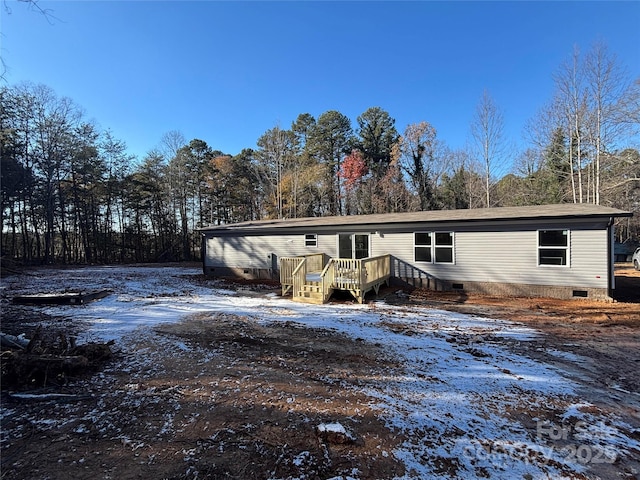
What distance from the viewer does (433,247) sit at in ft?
34.5

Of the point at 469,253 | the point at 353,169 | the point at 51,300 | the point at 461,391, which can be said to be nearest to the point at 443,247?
the point at 469,253

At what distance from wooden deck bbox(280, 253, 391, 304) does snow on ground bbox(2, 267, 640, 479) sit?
3.88ft

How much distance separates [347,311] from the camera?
7.59 m

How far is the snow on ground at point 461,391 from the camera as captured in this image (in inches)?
94.7

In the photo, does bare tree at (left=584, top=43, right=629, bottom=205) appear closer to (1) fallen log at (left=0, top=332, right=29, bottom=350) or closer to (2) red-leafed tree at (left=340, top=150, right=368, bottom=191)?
(2) red-leafed tree at (left=340, top=150, right=368, bottom=191)

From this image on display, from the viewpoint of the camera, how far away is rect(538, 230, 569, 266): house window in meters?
8.79

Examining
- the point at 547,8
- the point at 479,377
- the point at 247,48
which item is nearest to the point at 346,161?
the point at 247,48

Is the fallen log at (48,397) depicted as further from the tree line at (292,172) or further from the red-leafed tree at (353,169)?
the red-leafed tree at (353,169)

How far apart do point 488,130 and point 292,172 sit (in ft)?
51.0

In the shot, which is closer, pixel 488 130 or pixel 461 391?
pixel 461 391

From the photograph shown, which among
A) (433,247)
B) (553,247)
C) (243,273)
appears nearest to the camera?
(553,247)

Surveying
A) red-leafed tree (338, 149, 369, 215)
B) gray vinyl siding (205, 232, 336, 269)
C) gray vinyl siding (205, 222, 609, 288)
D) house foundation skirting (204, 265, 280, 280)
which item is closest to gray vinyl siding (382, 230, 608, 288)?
gray vinyl siding (205, 222, 609, 288)

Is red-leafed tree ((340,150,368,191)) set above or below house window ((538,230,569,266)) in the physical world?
above

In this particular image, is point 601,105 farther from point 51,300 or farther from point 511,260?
point 51,300
